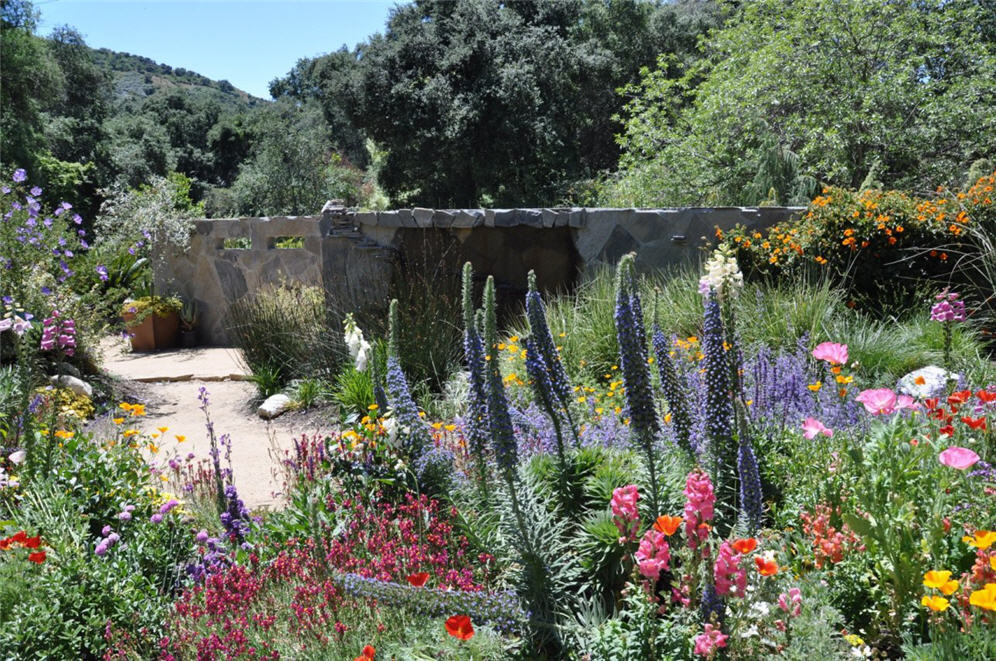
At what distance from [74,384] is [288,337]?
1.85 metres

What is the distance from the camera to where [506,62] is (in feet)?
55.6

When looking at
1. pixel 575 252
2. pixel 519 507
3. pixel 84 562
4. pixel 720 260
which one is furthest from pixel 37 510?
pixel 575 252

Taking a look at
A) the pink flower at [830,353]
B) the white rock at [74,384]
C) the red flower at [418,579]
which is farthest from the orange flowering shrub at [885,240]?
the white rock at [74,384]

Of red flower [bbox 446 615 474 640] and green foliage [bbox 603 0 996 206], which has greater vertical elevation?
green foliage [bbox 603 0 996 206]

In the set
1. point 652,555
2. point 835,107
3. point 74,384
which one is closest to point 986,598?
point 652,555

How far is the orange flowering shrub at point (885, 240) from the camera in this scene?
19.9ft

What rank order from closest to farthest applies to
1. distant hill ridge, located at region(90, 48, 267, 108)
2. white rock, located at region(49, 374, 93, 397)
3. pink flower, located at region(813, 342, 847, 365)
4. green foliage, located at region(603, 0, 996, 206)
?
pink flower, located at region(813, 342, 847, 365) < white rock, located at region(49, 374, 93, 397) < green foliage, located at region(603, 0, 996, 206) < distant hill ridge, located at region(90, 48, 267, 108)

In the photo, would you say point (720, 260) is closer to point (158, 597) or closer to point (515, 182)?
point (158, 597)

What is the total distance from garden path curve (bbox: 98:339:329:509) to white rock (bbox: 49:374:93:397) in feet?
1.61

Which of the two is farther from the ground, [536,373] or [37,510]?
[536,373]

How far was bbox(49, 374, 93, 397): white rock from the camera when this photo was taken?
629cm

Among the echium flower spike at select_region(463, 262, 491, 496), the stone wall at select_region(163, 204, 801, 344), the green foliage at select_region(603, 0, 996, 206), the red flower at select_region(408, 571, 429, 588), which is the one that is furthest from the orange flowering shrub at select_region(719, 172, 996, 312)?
the red flower at select_region(408, 571, 429, 588)

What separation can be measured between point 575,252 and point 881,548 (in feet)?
18.2

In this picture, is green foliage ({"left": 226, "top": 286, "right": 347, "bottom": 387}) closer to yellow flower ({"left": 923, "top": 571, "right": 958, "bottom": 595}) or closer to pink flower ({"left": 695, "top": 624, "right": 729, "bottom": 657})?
pink flower ({"left": 695, "top": 624, "right": 729, "bottom": 657})
